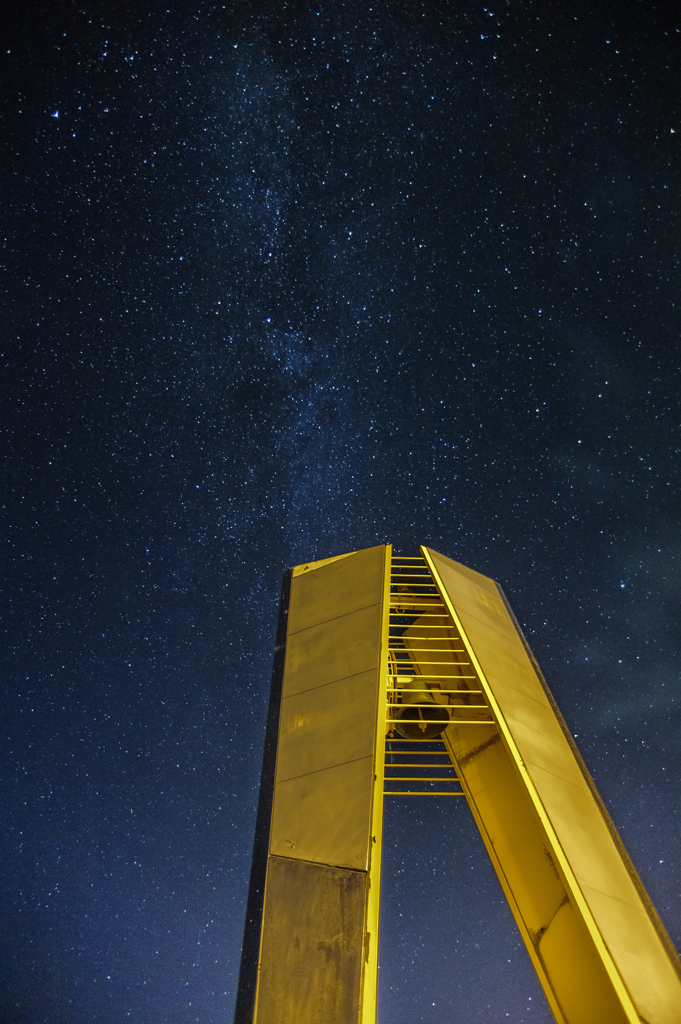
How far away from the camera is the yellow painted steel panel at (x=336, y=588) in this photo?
4930mm

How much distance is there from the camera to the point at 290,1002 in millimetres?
2885

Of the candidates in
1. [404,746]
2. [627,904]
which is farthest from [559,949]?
[404,746]

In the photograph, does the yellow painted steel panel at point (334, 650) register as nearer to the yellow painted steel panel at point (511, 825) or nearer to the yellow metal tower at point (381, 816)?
the yellow metal tower at point (381, 816)

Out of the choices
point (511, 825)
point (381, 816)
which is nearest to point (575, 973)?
point (511, 825)

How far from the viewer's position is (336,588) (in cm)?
516

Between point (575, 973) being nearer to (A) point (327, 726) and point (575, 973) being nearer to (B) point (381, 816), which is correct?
(B) point (381, 816)

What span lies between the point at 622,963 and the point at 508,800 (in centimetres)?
158

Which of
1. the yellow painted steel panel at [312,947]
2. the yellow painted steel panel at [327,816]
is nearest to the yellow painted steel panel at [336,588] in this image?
the yellow painted steel panel at [327,816]

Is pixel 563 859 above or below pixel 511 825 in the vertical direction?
below

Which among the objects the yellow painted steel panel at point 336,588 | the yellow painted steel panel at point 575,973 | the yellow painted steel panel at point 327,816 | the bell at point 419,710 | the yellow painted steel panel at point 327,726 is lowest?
the yellow painted steel panel at point 575,973

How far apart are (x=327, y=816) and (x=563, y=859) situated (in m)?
1.19

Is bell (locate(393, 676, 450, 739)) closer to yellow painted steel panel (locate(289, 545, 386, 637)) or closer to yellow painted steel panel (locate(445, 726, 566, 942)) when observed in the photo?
yellow painted steel panel (locate(445, 726, 566, 942))

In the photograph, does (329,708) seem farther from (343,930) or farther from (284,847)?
(343,930)

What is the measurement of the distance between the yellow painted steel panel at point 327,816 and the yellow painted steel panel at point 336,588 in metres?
1.38
